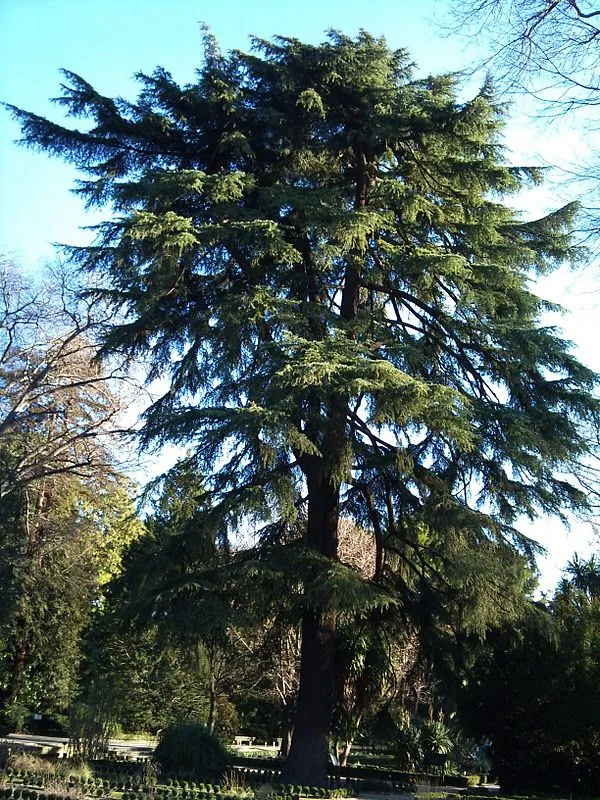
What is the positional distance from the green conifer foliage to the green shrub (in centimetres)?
190

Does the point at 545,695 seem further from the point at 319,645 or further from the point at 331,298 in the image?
the point at 331,298

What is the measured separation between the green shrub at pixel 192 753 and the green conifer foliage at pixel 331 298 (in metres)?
1.90

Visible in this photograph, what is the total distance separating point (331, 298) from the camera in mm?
17609

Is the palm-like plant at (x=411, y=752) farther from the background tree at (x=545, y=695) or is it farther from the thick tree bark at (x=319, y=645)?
the thick tree bark at (x=319, y=645)

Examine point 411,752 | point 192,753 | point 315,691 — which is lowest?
point 411,752

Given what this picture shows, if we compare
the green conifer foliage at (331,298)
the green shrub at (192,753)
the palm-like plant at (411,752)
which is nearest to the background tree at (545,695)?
the green conifer foliage at (331,298)

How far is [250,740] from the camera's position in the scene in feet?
133

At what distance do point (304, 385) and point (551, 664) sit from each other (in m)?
7.45

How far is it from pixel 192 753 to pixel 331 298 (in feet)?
32.6

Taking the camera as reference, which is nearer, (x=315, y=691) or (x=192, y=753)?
(x=315, y=691)

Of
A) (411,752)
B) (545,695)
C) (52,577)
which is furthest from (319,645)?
(52,577)

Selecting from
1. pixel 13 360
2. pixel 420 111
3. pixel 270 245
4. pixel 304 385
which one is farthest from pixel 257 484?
pixel 13 360

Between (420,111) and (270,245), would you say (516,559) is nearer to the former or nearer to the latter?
(270,245)

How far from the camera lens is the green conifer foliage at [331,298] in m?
13.2
